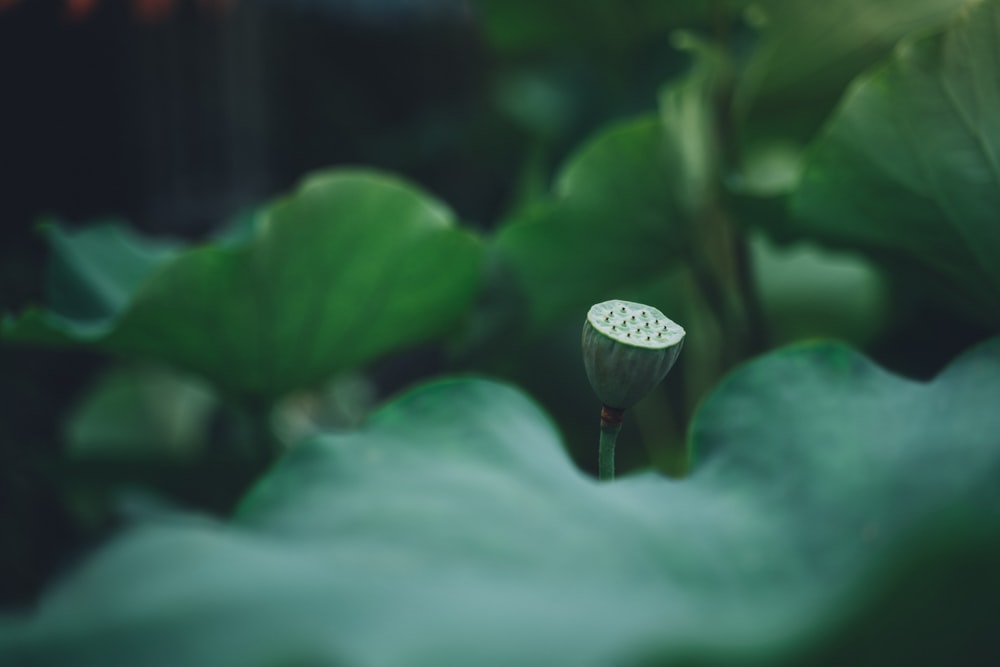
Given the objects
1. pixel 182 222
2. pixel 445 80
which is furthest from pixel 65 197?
pixel 445 80

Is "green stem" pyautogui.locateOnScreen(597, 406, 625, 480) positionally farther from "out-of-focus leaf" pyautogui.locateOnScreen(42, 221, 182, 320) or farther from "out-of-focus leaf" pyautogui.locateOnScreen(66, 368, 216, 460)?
"out-of-focus leaf" pyautogui.locateOnScreen(66, 368, 216, 460)

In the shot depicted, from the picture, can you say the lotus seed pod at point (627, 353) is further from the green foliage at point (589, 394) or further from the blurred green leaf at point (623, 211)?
the blurred green leaf at point (623, 211)

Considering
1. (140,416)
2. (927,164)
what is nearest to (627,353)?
(927,164)

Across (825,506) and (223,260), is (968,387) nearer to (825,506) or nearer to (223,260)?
(825,506)

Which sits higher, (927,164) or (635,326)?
(927,164)

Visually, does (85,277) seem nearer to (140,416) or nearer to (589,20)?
(140,416)

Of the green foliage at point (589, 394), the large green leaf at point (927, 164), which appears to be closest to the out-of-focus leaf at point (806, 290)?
the green foliage at point (589, 394)
